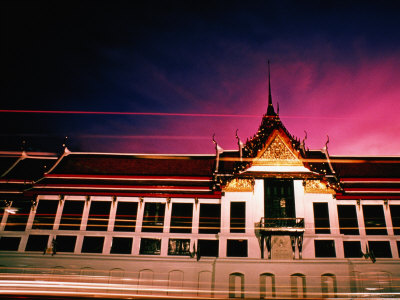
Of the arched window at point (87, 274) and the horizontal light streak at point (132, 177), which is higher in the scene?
the horizontal light streak at point (132, 177)

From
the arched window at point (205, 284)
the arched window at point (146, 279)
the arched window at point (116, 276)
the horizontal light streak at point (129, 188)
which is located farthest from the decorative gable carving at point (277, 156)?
the arched window at point (116, 276)

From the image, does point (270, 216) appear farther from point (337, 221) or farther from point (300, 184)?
point (337, 221)

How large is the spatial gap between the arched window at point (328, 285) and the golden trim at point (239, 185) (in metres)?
7.47

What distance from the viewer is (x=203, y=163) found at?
2352 cm

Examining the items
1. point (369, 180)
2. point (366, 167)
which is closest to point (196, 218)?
point (369, 180)

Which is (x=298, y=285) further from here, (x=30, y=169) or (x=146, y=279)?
(x=30, y=169)

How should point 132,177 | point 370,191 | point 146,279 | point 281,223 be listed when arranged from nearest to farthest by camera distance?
1. point 146,279
2. point 281,223
3. point 370,191
4. point 132,177

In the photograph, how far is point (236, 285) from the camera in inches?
669

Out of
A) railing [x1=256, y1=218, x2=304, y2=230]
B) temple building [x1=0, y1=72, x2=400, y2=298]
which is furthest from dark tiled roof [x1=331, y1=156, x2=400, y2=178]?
railing [x1=256, y1=218, x2=304, y2=230]

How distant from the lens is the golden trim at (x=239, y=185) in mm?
19422

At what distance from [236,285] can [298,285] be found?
13.3 feet

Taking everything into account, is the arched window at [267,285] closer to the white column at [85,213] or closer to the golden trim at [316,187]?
the golden trim at [316,187]

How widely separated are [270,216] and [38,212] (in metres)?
17.6

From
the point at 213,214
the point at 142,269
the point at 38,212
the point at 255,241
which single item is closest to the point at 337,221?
the point at 255,241
